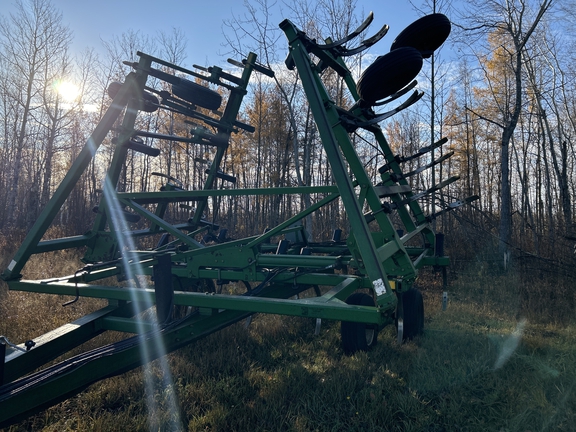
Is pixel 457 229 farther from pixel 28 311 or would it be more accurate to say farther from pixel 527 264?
pixel 28 311

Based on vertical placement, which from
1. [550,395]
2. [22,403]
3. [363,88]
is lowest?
[550,395]

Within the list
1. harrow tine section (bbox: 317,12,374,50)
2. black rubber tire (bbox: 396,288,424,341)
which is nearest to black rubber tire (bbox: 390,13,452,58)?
harrow tine section (bbox: 317,12,374,50)

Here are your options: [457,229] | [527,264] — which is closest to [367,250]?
[527,264]

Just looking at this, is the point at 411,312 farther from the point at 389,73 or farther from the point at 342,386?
the point at 389,73

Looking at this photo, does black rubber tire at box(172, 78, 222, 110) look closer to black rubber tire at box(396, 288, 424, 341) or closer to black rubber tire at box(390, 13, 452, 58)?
black rubber tire at box(390, 13, 452, 58)

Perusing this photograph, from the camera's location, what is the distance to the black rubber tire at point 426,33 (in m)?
3.25

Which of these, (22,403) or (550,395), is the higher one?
(22,403)

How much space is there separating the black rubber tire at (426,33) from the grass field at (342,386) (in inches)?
108

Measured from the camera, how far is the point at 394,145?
954 inches

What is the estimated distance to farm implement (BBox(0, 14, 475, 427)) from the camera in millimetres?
2232

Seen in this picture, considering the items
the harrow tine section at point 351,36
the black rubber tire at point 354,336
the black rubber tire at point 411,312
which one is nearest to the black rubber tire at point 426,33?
the harrow tine section at point 351,36

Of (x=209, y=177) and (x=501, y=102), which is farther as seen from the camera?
(x=501, y=102)

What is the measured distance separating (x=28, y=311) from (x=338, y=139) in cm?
476

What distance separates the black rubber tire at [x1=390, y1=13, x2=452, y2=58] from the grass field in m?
2.74
